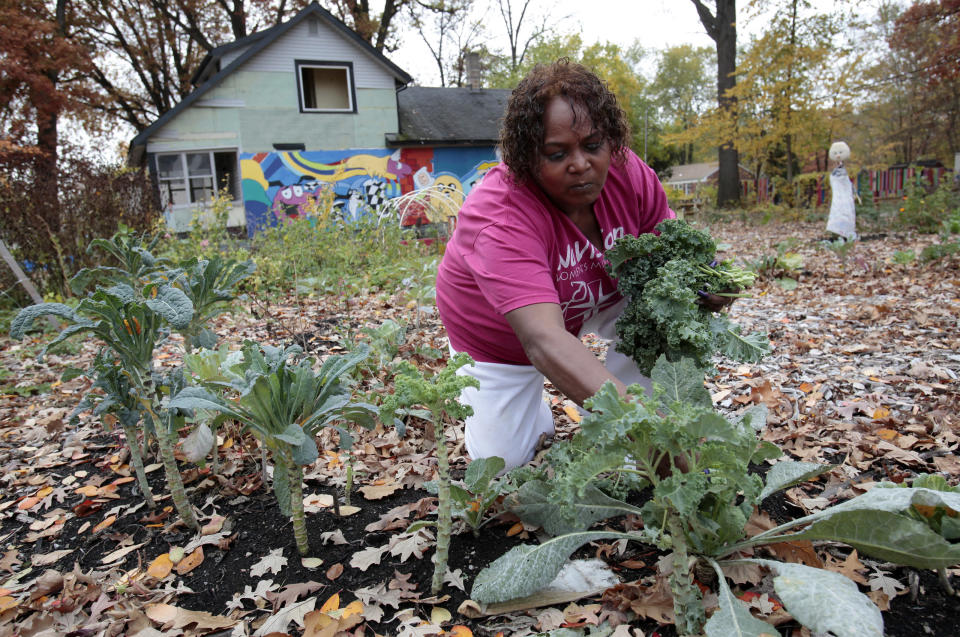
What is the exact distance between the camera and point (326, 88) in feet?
58.7

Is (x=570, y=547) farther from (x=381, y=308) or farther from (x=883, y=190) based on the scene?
(x=883, y=190)

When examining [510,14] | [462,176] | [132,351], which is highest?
[510,14]

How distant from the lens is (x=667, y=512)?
157 cm

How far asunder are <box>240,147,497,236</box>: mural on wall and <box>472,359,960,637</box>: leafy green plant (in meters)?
13.4

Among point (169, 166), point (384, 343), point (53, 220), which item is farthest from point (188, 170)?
point (384, 343)

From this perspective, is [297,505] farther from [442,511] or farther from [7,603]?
[7,603]

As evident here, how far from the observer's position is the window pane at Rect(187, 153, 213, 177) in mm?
15320

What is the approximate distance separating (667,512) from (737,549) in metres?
0.25

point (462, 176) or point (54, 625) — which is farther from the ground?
point (462, 176)

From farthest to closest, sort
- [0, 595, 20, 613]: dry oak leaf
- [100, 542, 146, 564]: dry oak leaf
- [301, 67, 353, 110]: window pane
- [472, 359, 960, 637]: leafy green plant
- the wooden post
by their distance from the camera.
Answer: [301, 67, 353, 110]: window pane → the wooden post → [100, 542, 146, 564]: dry oak leaf → [0, 595, 20, 613]: dry oak leaf → [472, 359, 960, 637]: leafy green plant

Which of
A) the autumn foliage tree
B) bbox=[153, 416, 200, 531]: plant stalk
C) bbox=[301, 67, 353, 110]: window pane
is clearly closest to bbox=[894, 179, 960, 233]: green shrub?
the autumn foliage tree

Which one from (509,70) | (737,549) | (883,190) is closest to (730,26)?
(883,190)

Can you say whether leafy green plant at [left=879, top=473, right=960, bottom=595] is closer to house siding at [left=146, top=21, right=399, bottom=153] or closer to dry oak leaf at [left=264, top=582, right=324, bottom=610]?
dry oak leaf at [left=264, top=582, right=324, bottom=610]

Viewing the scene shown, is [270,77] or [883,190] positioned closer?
[270,77]
